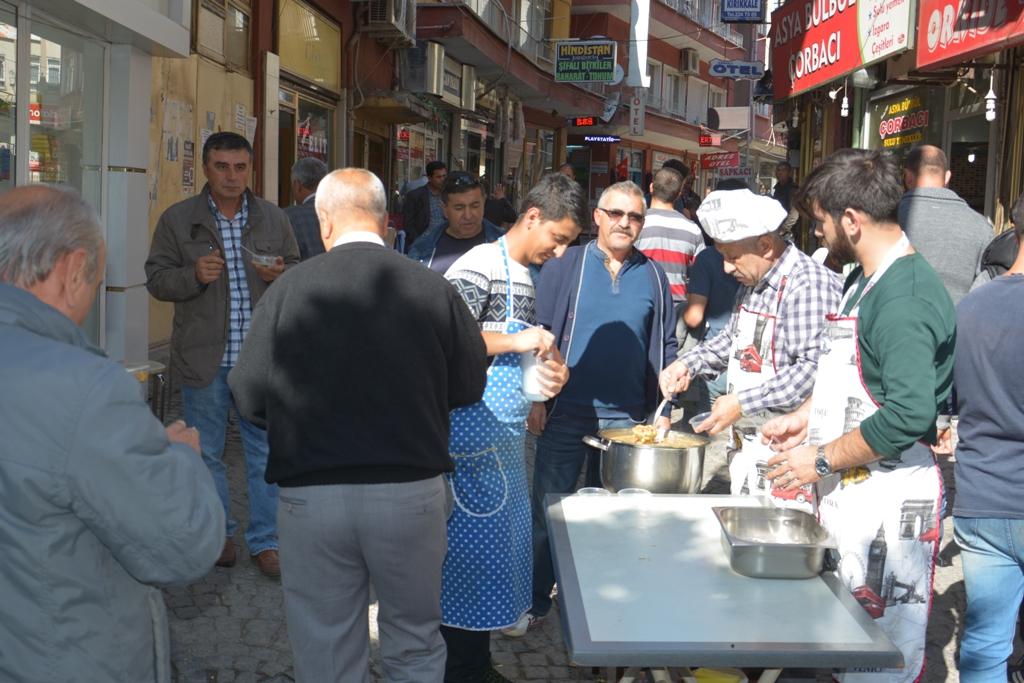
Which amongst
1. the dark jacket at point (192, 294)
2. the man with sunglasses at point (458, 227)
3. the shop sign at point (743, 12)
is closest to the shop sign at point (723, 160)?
the shop sign at point (743, 12)

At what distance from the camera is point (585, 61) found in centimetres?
2544

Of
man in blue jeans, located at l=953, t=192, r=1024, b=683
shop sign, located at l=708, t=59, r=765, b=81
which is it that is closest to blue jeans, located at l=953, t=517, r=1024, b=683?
man in blue jeans, located at l=953, t=192, r=1024, b=683

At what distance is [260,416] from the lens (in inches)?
117

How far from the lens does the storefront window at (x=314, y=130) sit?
13.8 metres

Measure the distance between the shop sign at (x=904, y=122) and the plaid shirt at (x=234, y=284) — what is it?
27.3 ft

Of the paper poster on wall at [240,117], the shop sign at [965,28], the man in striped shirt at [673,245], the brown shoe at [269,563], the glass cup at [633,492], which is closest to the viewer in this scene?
the glass cup at [633,492]

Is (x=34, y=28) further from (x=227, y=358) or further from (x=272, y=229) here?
(x=227, y=358)

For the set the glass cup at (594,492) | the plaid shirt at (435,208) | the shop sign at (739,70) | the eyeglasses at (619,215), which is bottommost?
the glass cup at (594,492)

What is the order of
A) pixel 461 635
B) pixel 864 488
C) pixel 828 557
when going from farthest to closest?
pixel 461 635 → pixel 864 488 → pixel 828 557

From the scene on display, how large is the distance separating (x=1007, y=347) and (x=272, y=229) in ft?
11.1

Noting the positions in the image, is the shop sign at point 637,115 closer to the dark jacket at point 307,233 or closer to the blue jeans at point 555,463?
the dark jacket at point 307,233

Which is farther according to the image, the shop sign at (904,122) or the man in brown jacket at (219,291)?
the shop sign at (904,122)

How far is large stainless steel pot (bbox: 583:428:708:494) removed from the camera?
139 inches

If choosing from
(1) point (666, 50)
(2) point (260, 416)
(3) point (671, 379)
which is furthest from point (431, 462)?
(1) point (666, 50)
